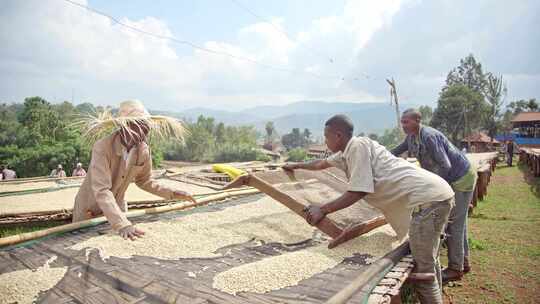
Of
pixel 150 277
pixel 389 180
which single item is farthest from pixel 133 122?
pixel 389 180

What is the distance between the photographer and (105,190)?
7.77ft

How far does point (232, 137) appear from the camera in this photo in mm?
61844

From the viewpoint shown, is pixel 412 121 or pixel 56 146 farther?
pixel 56 146

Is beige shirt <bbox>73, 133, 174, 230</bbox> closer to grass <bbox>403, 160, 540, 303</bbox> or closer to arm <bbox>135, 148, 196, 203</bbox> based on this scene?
arm <bbox>135, 148, 196, 203</bbox>

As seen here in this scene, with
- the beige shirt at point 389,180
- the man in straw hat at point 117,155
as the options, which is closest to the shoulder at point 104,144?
the man in straw hat at point 117,155

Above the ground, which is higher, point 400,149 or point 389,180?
point 400,149

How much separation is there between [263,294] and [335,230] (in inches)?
35.5

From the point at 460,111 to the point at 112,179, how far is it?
38203 mm

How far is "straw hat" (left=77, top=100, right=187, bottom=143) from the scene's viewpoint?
2.46 m

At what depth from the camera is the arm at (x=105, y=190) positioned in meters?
2.30

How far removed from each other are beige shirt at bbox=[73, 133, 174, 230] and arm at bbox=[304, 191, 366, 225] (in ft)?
4.16

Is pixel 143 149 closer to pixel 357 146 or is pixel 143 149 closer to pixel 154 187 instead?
pixel 154 187

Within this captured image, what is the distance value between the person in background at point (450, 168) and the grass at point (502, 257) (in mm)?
261

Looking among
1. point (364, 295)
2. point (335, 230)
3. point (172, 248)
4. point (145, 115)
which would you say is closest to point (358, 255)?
point (335, 230)
